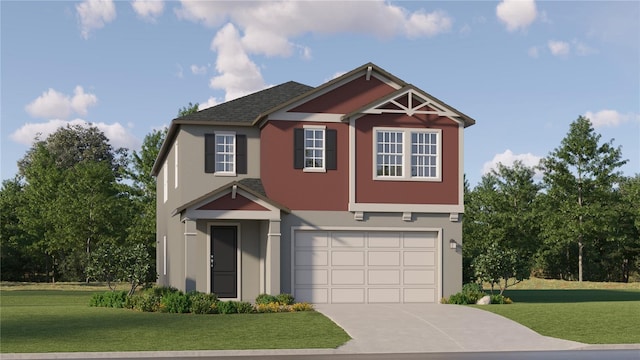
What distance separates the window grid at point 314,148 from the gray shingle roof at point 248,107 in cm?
234

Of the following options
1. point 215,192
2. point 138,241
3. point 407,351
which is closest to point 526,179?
point 138,241

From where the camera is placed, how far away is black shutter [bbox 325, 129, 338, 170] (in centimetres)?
3078

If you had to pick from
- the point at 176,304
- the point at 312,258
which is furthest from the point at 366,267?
the point at 176,304

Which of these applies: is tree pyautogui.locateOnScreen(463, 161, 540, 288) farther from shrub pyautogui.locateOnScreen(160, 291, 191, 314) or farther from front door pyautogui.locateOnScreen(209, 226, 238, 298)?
shrub pyautogui.locateOnScreen(160, 291, 191, 314)

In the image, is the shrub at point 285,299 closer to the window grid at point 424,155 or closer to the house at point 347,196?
the house at point 347,196

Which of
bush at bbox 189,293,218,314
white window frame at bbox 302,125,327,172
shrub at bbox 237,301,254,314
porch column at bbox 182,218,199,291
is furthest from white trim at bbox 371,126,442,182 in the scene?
bush at bbox 189,293,218,314

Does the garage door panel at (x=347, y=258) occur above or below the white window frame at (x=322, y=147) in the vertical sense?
below

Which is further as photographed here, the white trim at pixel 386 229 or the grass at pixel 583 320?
the white trim at pixel 386 229

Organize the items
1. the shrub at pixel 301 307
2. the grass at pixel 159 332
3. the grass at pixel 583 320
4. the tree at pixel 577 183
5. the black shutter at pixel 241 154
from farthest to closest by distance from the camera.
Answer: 1. the tree at pixel 577 183
2. the black shutter at pixel 241 154
3. the shrub at pixel 301 307
4. the grass at pixel 583 320
5. the grass at pixel 159 332

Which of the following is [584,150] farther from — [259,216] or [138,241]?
[259,216]

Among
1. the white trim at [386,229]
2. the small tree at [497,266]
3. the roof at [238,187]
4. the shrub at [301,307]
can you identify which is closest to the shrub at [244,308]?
the shrub at [301,307]

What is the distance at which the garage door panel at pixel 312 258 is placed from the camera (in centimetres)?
3027

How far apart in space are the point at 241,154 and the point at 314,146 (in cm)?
297

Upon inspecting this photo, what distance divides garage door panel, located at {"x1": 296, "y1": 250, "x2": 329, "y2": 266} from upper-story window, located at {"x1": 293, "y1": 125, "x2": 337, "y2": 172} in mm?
2917
